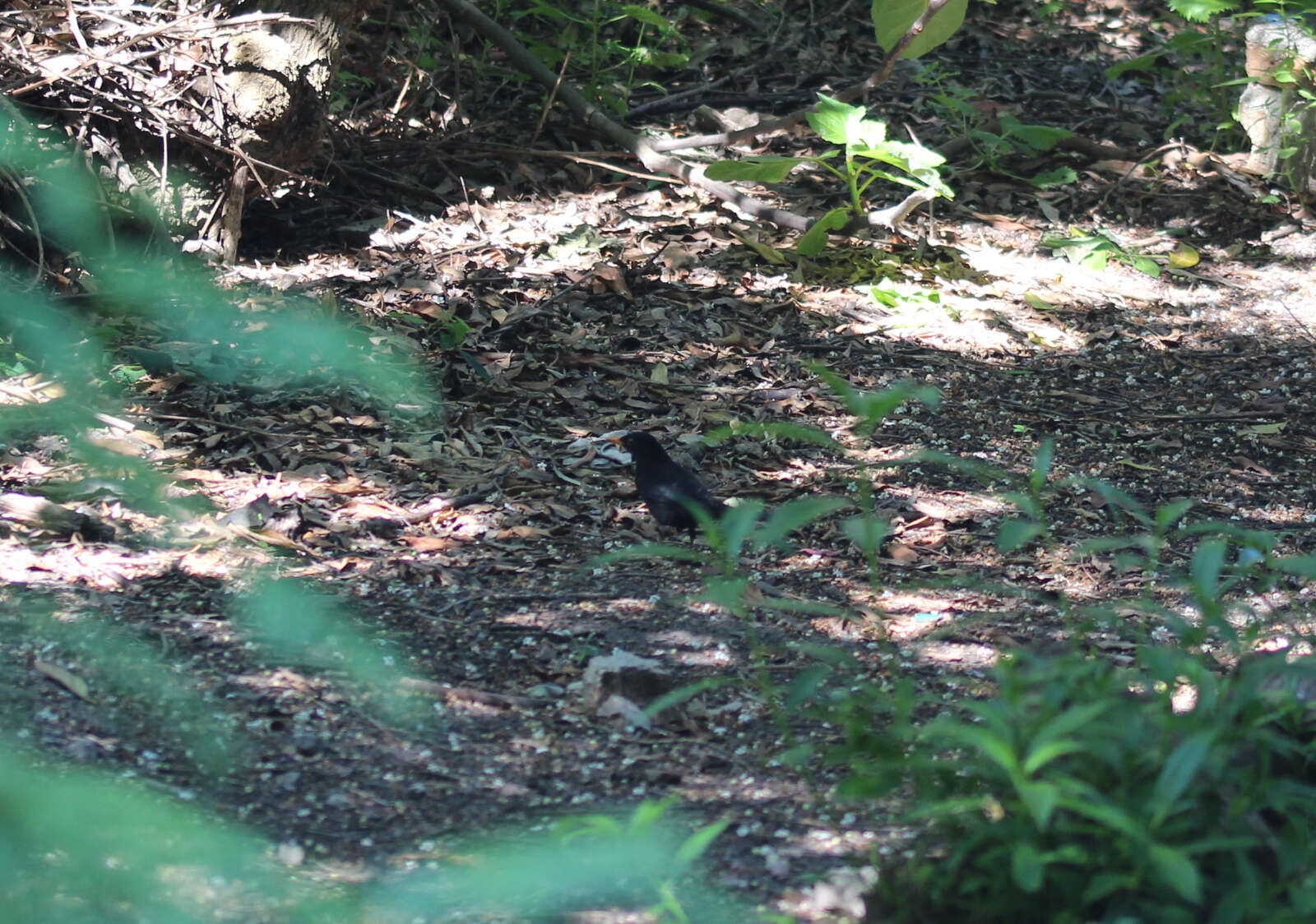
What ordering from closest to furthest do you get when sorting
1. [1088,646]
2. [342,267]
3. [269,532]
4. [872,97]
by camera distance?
[1088,646] → [269,532] → [342,267] → [872,97]

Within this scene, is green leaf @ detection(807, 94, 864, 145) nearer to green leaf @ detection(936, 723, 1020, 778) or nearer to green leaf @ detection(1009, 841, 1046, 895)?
green leaf @ detection(936, 723, 1020, 778)

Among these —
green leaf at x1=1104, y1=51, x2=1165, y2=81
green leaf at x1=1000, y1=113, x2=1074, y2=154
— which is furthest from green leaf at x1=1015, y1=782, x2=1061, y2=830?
green leaf at x1=1104, y1=51, x2=1165, y2=81

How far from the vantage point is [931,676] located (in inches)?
105

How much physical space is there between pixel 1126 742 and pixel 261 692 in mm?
1569

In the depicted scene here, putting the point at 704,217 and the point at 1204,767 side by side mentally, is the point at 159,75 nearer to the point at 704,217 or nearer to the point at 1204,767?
the point at 704,217

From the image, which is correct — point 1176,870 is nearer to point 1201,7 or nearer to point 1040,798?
point 1040,798

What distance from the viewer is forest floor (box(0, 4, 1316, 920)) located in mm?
2207

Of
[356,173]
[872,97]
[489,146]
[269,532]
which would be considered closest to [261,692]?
[269,532]

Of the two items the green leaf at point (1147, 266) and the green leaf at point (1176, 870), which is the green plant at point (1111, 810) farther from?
the green leaf at point (1147, 266)

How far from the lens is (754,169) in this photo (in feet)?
16.2

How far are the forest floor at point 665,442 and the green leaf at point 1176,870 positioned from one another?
1.55 feet

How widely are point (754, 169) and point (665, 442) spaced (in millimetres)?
1615

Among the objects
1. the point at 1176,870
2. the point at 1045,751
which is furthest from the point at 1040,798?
the point at 1176,870

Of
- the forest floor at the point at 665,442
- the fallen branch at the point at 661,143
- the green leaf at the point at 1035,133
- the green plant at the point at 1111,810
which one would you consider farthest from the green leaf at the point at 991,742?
the green leaf at the point at 1035,133
